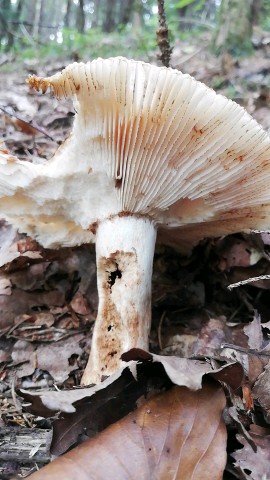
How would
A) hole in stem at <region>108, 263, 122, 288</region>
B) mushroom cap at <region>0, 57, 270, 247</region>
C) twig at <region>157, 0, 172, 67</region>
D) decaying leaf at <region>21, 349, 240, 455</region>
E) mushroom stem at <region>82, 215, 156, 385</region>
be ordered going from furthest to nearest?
twig at <region>157, 0, 172, 67</region> < hole in stem at <region>108, 263, 122, 288</region> < mushroom stem at <region>82, 215, 156, 385</region> < mushroom cap at <region>0, 57, 270, 247</region> < decaying leaf at <region>21, 349, 240, 455</region>

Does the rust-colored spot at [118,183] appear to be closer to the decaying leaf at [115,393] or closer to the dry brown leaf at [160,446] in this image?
the decaying leaf at [115,393]

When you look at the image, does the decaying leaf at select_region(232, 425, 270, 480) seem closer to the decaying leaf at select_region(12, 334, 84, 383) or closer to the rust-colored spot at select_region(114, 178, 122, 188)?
the decaying leaf at select_region(12, 334, 84, 383)

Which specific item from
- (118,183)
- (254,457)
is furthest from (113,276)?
(254,457)

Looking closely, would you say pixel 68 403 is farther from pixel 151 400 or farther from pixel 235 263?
pixel 235 263

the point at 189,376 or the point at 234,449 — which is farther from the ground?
the point at 189,376

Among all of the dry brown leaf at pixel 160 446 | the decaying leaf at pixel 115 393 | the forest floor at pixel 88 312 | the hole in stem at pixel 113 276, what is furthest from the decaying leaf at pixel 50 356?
the dry brown leaf at pixel 160 446

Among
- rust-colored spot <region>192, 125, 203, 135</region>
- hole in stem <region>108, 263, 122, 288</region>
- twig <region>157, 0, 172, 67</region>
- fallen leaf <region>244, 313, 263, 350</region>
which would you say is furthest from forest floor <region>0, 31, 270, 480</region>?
twig <region>157, 0, 172, 67</region>

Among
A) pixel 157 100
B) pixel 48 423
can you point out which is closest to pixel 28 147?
pixel 157 100
